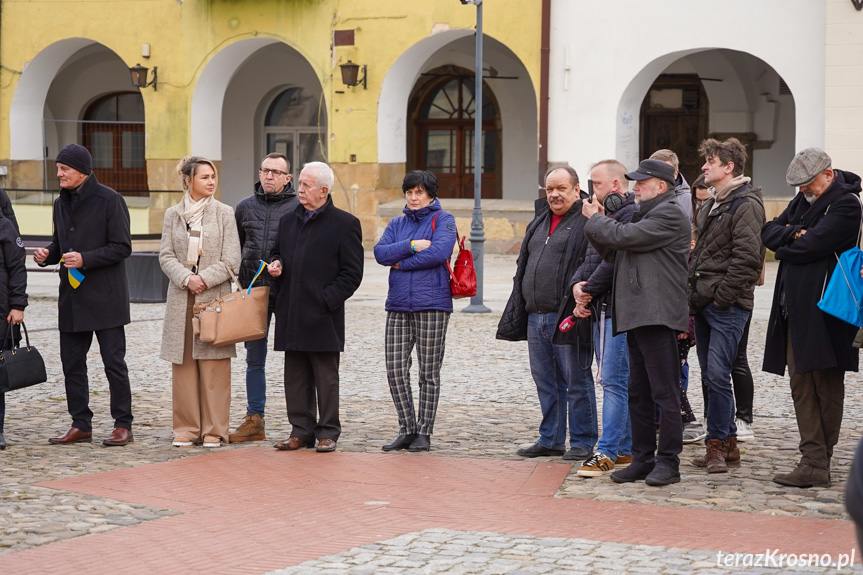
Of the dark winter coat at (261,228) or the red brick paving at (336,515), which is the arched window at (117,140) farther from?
the red brick paving at (336,515)

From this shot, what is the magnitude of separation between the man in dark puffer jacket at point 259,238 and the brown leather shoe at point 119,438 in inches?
25.2

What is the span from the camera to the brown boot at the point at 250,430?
798cm

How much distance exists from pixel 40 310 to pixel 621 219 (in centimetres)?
1059

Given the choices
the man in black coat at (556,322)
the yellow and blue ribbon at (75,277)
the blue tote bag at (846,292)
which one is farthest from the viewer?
the yellow and blue ribbon at (75,277)

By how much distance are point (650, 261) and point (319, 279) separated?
6.76ft

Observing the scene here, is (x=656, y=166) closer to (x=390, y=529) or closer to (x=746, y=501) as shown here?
(x=746, y=501)

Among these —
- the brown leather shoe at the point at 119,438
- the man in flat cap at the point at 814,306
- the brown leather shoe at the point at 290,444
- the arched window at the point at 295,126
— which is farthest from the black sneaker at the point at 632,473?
the arched window at the point at 295,126

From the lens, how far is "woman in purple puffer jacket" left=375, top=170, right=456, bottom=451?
756 centimetres

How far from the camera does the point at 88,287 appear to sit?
306 inches

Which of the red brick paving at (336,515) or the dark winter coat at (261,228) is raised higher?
the dark winter coat at (261,228)

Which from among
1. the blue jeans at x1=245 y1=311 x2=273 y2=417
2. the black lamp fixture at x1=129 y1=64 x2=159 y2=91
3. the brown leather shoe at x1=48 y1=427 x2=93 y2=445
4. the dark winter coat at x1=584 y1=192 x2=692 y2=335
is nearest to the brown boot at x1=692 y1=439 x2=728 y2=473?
the dark winter coat at x1=584 y1=192 x2=692 y2=335

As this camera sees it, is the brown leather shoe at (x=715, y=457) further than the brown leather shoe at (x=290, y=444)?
No

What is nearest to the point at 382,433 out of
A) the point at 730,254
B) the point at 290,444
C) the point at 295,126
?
the point at 290,444

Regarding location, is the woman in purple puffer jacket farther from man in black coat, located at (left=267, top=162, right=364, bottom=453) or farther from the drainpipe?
the drainpipe
